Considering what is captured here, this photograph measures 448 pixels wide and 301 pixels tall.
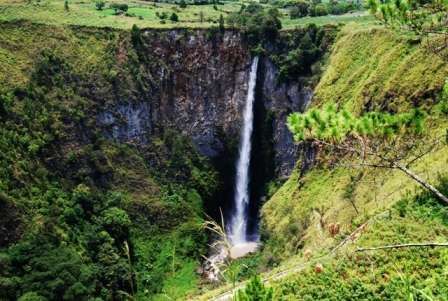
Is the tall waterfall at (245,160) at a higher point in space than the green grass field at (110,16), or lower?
lower

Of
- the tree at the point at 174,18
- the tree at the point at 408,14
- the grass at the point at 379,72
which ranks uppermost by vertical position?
the tree at the point at 408,14

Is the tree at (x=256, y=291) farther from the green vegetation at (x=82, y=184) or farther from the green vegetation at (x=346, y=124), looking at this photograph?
the green vegetation at (x=82, y=184)

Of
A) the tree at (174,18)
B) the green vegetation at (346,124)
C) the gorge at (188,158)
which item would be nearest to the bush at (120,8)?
the gorge at (188,158)

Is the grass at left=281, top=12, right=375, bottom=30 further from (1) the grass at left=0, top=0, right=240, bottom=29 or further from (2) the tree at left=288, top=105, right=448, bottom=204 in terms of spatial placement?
(2) the tree at left=288, top=105, right=448, bottom=204

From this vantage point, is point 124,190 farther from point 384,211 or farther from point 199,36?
point 384,211

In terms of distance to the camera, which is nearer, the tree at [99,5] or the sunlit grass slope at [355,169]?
the sunlit grass slope at [355,169]
